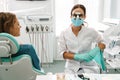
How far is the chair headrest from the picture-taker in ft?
5.60

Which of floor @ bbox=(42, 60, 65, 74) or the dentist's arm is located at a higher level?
the dentist's arm

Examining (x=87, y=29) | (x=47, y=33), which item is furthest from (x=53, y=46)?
(x=87, y=29)

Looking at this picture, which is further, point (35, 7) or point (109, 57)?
point (35, 7)

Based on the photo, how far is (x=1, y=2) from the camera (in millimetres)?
4312

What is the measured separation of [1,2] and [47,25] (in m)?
1.06

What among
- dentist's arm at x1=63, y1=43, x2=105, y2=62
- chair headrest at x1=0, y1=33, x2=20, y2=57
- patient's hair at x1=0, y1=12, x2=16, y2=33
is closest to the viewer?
chair headrest at x1=0, y1=33, x2=20, y2=57

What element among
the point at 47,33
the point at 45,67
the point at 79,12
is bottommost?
the point at 45,67

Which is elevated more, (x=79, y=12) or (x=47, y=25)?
A: (x=79, y=12)

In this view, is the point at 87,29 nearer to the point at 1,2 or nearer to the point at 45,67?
the point at 45,67

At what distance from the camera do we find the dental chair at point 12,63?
172 centimetres

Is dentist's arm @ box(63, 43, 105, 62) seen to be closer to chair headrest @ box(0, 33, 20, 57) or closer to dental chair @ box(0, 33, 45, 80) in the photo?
dental chair @ box(0, 33, 45, 80)

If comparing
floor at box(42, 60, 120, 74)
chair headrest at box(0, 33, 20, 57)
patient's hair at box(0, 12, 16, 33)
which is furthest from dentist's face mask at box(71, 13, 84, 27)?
floor at box(42, 60, 120, 74)

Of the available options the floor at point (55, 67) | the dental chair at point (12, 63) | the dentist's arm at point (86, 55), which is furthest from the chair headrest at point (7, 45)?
the floor at point (55, 67)

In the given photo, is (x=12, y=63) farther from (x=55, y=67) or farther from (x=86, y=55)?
(x=55, y=67)
